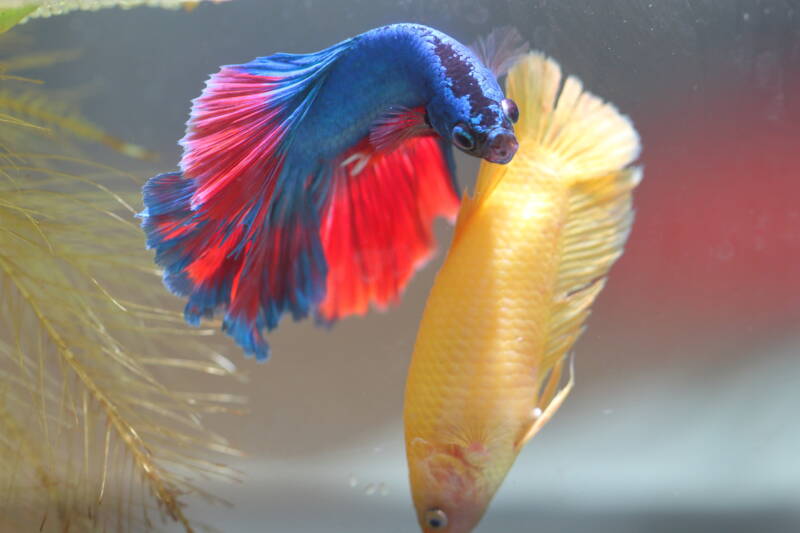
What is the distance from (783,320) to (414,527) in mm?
875

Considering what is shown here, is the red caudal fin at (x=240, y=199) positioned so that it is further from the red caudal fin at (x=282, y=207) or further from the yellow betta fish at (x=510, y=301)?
A: the yellow betta fish at (x=510, y=301)

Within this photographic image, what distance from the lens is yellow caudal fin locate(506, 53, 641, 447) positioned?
4.05ft

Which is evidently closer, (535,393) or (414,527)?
(535,393)

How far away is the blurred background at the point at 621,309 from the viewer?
129 centimetres

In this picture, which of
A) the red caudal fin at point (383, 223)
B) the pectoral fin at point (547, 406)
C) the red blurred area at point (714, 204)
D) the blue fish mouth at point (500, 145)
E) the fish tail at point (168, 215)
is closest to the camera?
the blue fish mouth at point (500, 145)

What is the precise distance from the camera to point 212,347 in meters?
1.46

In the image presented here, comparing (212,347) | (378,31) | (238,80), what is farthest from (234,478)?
(378,31)

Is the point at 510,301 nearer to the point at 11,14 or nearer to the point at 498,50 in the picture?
the point at 498,50

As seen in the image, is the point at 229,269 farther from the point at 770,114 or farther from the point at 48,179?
the point at 770,114

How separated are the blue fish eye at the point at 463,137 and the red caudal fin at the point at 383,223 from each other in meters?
0.30

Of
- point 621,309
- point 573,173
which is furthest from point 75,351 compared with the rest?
point 621,309

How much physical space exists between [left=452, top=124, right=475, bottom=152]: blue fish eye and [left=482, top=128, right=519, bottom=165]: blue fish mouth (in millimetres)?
19

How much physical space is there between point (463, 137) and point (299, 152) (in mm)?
286

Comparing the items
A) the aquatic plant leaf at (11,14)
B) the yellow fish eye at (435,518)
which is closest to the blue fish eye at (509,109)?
the yellow fish eye at (435,518)
